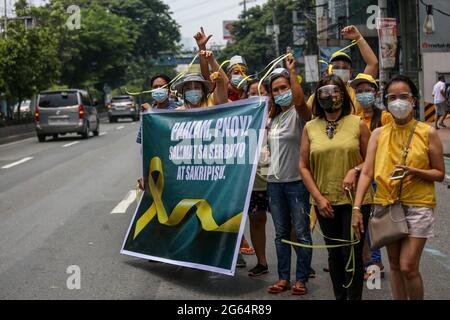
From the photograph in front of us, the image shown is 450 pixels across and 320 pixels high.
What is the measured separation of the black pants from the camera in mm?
5160

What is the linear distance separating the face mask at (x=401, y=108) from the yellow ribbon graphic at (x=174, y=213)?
5.75 feet

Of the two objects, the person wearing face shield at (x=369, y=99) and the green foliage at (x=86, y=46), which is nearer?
the person wearing face shield at (x=369, y=99)

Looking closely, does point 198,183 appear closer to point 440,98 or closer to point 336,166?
point 336,166

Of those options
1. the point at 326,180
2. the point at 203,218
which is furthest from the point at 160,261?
the point at 326,180

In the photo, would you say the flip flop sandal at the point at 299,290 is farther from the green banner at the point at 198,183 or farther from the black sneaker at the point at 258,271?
the black sneaker at the point at 258,271

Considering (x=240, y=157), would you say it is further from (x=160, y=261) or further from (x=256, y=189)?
(x=160, y=261)

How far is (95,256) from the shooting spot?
7496 mm

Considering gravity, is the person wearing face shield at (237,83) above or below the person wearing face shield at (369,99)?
above

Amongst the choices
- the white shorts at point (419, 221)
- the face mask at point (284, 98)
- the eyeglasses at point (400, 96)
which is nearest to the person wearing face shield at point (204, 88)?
the face mask at point (284, 98)

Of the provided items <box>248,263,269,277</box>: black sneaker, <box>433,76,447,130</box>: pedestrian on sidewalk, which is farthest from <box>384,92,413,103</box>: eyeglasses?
<box>433,76,447,130</box>: pedestrian on sidewalk

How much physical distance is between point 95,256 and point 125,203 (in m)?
3.66

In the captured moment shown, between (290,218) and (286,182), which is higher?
(286,182)

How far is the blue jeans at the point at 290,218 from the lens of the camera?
227 inches

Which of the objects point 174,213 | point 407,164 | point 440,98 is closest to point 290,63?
point 407,164
